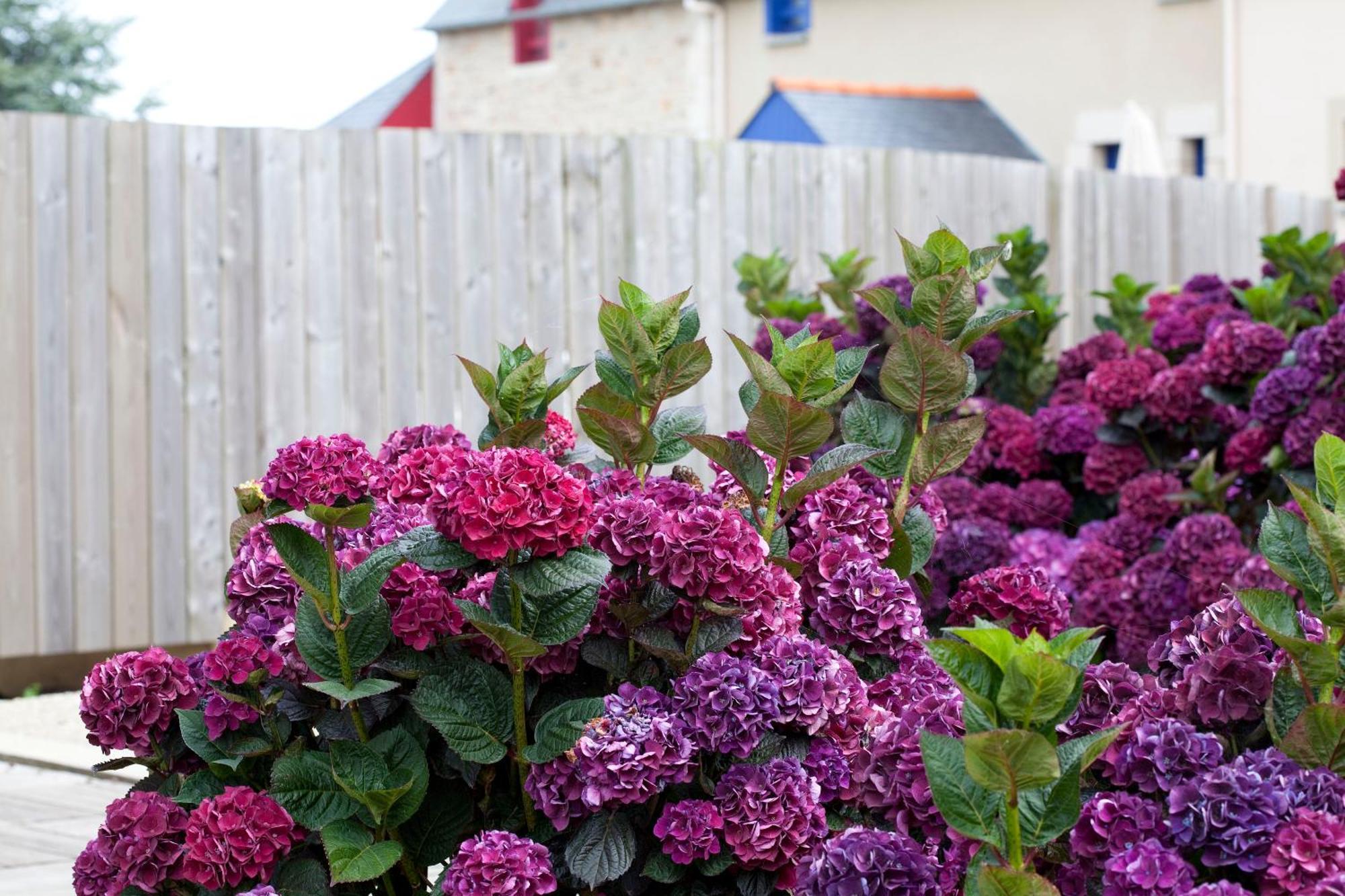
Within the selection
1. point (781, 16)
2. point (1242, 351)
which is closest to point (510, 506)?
point (1242, 351)

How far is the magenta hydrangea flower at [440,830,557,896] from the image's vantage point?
1.64 meters

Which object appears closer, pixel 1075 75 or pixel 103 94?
pixel 1075 75

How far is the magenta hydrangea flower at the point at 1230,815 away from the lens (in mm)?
1338

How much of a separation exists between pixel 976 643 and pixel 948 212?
24.5 ft

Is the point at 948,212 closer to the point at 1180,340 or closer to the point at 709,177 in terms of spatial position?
the point at 709,177

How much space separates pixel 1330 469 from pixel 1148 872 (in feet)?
1.54

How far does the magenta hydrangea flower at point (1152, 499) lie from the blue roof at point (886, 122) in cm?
1074

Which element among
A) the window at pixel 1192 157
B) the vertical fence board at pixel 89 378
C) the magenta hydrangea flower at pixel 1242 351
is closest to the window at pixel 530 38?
the window at pixel 1192 157

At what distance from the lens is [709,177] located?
290 inches

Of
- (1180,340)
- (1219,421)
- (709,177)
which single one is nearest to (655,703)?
(1219,421)

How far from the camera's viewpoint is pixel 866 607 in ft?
6.22

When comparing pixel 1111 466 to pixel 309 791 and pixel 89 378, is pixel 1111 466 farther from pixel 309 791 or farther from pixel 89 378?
pixel 89 378

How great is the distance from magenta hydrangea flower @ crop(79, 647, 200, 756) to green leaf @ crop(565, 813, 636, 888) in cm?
47

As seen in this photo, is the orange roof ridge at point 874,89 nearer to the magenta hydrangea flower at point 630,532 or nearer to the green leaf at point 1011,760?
the magenta hydrangea flower at point 630,532
